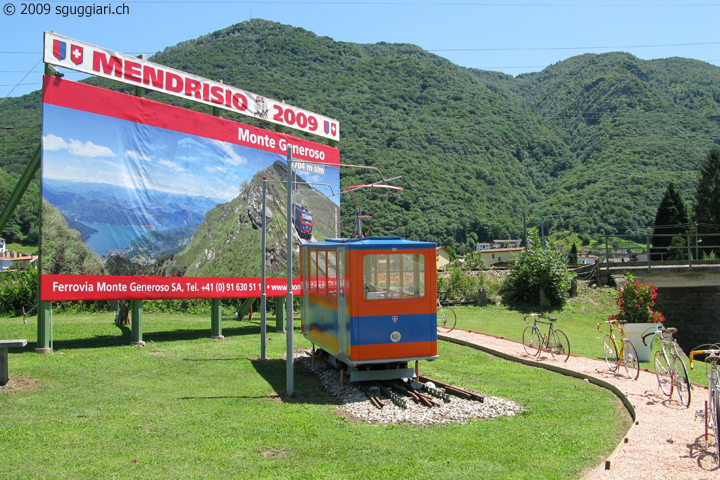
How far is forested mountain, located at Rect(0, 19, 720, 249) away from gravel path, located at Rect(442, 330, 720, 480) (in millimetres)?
36386

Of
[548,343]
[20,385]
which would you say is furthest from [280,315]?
[20,385]

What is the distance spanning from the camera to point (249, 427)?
778 cm

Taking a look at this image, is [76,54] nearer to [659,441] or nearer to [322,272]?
[322,272]

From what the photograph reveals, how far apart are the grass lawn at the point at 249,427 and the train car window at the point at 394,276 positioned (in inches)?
82.5

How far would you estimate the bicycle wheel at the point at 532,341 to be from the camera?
14200 mm

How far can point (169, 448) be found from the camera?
22.1 feet

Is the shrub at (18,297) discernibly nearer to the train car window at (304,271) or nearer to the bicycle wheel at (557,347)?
the train car window at (304,271)

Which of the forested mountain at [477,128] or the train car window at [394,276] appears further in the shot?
the forested mountain at [477,128]

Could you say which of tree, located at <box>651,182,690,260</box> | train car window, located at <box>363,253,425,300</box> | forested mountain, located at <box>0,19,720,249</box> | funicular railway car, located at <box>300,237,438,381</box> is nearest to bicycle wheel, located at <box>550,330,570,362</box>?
funicular railway car, located at <box>300,237,438,381</box>

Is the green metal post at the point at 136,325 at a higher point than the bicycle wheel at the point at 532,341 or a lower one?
higher

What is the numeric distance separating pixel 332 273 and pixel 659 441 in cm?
620

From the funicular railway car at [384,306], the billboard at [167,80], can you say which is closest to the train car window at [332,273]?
the funicular railway car at [384,306]

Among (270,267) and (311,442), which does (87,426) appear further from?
(270,267)

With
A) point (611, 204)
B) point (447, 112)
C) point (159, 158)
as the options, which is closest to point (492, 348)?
point (159, 158)
